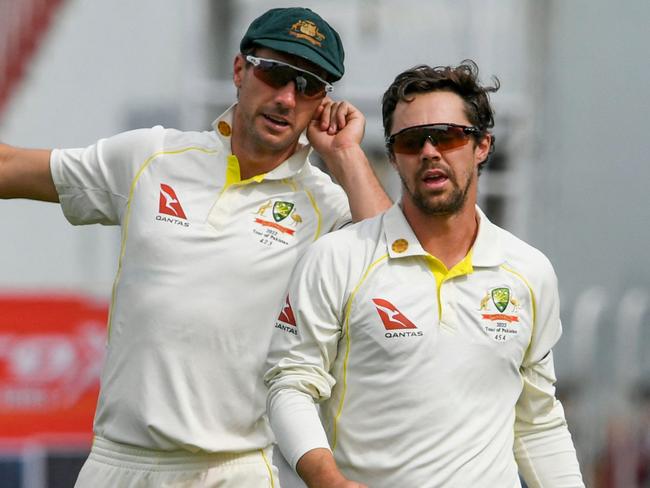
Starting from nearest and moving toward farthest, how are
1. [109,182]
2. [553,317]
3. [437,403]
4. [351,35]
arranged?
[437,403] < [553,317] < [109,182] < [351,35]

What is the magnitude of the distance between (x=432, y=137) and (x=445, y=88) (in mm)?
167

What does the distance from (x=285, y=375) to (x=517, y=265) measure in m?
0.67

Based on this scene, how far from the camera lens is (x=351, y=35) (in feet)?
40.2

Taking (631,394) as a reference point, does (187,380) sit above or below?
above

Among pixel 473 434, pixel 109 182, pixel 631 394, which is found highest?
pixel 109 182

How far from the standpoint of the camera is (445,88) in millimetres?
3824

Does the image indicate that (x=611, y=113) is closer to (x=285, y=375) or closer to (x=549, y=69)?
(x=549, y=69)

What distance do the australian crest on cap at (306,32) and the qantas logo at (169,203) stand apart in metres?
0.55

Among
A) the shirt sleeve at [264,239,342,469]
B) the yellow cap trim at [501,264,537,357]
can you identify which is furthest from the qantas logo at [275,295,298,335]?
the yellow cap trim at [501,264,537,357]

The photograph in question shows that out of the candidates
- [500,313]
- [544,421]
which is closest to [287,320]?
[500,313]

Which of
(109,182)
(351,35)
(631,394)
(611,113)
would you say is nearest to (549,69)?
(611,113)

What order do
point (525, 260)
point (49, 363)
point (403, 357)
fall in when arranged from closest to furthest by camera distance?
point (403, 357) < point (525, 260) < point (49, 363)

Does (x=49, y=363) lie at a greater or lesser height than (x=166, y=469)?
lesser

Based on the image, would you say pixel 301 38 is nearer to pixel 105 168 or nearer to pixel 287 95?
pixel 287 95
